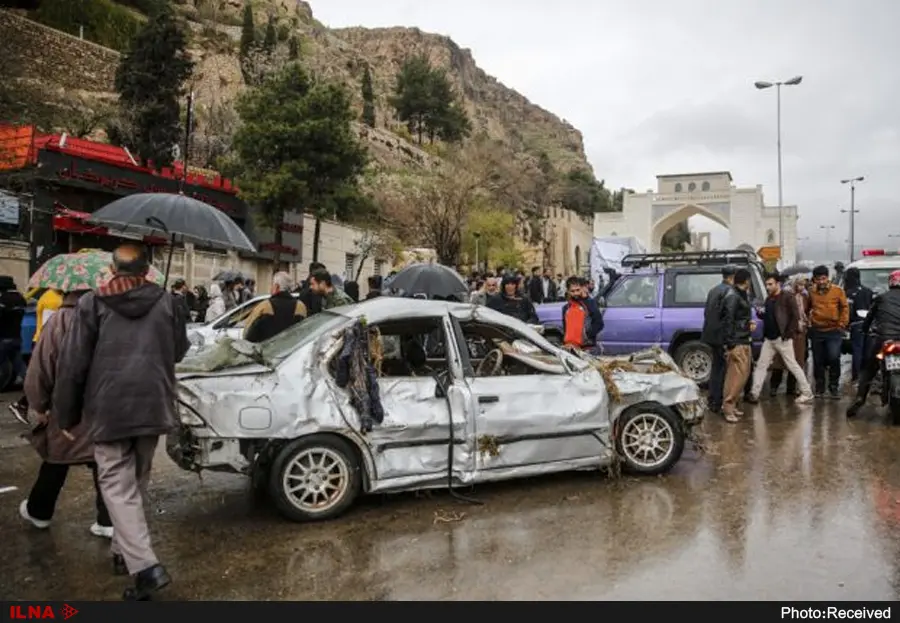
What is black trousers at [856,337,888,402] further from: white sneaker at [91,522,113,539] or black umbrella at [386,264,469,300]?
white sneaker at [91,522,113,539]

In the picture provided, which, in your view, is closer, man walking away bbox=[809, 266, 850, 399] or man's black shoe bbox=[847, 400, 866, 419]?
man's black shoe bbox=[847, 400, 866, 419]

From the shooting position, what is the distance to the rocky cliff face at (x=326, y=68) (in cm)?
3744

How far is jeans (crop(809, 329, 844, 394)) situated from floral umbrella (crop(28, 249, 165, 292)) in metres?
8.68

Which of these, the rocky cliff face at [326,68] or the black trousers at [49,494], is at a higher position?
the rocky cliff face at [326,68]

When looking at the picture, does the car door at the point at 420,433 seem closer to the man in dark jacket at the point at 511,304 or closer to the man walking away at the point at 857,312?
the man in dark jacket at the point at 511,304

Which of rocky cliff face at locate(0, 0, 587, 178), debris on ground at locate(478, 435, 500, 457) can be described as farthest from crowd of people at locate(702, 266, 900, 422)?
rocky cliff face at locate(0, 0, 587, 178)

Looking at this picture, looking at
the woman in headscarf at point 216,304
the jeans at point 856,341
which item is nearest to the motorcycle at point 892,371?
the jeans at point 856,341

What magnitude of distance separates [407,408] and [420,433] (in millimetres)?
201

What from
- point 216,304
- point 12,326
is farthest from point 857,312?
point 12,326

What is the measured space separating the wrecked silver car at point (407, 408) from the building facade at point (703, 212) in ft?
184

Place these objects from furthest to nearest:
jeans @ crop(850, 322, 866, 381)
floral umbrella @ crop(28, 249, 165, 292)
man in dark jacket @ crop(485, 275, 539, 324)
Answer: jeans @ crop(850, 322, 866, 381) < man in dark jacket @ crop(485, 275, 539, 324) < floral umbrella @ crop(28, 249, 165, 292)

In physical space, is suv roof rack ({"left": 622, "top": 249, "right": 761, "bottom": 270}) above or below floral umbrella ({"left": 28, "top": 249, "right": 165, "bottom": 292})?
above

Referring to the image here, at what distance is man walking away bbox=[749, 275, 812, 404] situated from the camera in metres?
8.98
